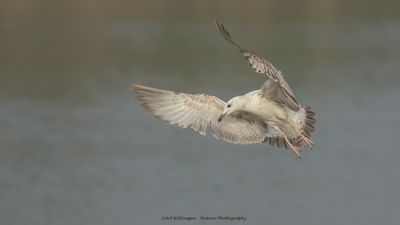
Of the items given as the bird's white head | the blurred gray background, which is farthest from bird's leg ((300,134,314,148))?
the blurred gray background

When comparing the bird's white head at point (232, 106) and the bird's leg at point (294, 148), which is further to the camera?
the bird's leg at point (294, 148)

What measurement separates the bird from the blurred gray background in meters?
3.53

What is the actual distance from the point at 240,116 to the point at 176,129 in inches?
294

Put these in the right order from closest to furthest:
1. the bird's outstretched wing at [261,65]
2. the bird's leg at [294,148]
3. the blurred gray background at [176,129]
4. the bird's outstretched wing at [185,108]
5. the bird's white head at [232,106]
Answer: the bird's outstretched wing at [261,65], the bird's white head at [232,106], the bird's leg at [294,148], the bird's outstretched wing at [185,108], the blurred gray background at [176,129]

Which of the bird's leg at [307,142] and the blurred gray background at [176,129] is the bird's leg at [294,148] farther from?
the blurred gray background at [176,129]

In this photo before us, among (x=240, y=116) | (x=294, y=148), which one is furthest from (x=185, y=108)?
(x=294, y=148)

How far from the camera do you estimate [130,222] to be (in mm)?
10336

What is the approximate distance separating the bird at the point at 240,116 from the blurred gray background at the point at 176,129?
3.53 metres

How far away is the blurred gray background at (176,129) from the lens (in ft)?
35.6

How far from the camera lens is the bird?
252 inches

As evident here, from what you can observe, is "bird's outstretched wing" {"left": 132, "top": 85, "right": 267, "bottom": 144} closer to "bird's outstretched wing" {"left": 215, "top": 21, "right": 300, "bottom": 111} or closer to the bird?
the bird

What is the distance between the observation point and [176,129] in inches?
551

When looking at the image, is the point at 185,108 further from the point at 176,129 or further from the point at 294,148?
the point at 176,129

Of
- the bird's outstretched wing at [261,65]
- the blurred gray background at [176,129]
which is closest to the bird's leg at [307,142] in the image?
the bird's outstretched wing at [261,65]
